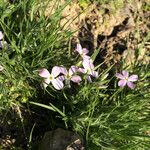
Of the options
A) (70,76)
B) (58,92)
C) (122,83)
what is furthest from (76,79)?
(122,83)

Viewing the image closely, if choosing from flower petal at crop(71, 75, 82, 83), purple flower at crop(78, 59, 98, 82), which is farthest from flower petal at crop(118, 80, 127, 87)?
flower petal at crop(71, 75, 82, 83)

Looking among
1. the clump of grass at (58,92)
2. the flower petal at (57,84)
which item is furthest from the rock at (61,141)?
the flower petal at (57,84)

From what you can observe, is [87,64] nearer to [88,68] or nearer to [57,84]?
[88,68]

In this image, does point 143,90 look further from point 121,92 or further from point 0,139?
point 0,139

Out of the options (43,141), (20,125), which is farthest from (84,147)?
(20,125)

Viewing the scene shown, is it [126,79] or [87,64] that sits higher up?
[87,64]

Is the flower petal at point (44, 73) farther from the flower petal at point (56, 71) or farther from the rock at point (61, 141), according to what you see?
the rock at point (61, 141)
